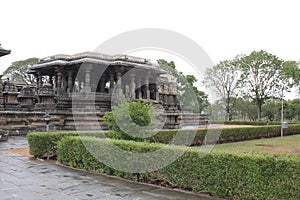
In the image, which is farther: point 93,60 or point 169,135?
point 93,60

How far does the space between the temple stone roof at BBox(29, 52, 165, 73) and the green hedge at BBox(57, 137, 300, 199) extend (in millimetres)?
23367

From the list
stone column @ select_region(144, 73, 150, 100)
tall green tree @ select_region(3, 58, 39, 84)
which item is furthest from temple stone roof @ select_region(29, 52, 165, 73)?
tall green tree @ select_region(3, 58, 39, 84)

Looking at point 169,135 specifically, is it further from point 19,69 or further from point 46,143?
point 19,69

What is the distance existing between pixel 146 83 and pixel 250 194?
100 ft

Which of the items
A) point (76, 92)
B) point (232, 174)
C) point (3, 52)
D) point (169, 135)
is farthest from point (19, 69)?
point (232, 174)

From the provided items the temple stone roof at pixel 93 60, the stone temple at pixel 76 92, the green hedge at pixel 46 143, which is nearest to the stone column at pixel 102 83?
the stone temple at pixel 76 92

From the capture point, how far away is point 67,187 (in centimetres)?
660

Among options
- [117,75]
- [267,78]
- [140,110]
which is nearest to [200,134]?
[140,110]

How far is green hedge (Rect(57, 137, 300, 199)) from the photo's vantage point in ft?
16.7

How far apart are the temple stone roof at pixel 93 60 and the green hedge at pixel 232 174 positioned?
2337 centimetres

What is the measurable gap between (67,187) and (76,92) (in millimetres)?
22175

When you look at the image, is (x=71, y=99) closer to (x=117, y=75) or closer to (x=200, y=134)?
(x=117, y=75)

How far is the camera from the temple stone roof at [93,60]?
29802 millimetres

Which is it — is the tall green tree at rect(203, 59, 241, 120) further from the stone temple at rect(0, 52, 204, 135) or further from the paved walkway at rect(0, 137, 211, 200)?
the paved walkway at rect(0, 137, 211, 200)
